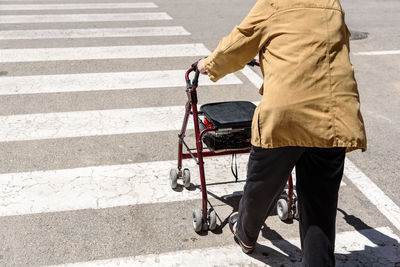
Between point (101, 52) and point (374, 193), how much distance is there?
17.7 ft

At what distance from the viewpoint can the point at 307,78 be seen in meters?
2.70

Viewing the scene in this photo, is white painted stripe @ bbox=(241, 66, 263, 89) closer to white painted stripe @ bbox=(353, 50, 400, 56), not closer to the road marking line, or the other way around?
white painted stripe @ bbox=(353, 50, 400, 56)

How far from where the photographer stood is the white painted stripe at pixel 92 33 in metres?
9.33

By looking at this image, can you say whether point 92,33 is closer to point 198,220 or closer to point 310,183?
point 198,220

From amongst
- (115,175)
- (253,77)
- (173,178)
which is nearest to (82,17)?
(253,77)

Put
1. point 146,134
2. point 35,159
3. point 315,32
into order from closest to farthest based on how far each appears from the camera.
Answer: point 315,32, point 35,159, point 146,134

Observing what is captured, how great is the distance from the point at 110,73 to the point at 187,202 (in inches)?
145

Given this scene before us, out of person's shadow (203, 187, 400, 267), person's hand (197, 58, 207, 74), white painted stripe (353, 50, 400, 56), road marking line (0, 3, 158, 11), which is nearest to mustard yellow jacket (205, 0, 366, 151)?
person's hand (197, 58, 207, 74)

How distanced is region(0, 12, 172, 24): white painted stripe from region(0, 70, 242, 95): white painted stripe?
3.69m

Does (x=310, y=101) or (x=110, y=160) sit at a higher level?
(x=310, y=101)

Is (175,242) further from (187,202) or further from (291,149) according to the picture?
(291,149)

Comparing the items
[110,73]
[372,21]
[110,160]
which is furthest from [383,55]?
[110,160]

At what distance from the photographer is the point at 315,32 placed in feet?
8.84

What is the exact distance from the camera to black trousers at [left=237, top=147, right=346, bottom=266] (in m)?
2.87
